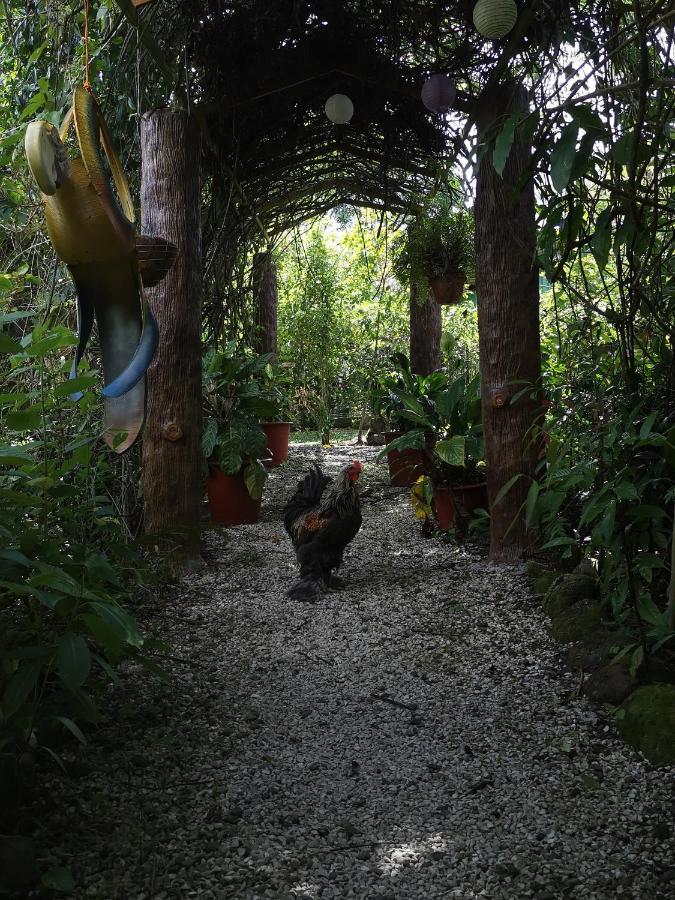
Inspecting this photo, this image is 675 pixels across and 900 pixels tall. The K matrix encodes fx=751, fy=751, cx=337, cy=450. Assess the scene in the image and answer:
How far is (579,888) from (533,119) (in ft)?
5.66

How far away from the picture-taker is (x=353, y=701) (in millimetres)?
2455

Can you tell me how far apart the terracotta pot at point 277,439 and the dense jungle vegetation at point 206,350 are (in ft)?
5.94

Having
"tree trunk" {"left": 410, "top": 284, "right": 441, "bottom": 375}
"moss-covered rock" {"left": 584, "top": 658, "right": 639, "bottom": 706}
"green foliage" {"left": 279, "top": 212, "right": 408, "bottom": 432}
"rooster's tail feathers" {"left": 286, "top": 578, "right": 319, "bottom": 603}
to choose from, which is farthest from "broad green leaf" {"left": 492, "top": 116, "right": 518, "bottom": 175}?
"green foliage" {"left": 279, "top": 212, "right": 408, "bottom": 432}

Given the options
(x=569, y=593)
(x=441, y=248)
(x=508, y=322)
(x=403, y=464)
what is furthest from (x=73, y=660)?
(x=441, y=248)

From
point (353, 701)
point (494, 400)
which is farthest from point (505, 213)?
point (353, 701)

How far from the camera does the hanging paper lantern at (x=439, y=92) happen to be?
11.7 ft

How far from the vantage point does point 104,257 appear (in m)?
1.90

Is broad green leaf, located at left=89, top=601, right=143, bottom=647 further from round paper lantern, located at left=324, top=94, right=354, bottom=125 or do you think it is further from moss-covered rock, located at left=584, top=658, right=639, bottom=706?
round paper lantern, located at left=324, top=94, right=354, bottom=125

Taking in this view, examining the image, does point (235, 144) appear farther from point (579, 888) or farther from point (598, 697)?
point (579, 888)

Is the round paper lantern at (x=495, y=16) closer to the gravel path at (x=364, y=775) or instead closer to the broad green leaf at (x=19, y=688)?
the gravel path at (x=364, y=775)

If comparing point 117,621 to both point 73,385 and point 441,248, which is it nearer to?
point 73,385

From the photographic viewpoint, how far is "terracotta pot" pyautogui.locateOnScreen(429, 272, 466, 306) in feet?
19.1

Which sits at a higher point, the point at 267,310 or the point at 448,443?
the point at 267,310

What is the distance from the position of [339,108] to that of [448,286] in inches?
79.8
